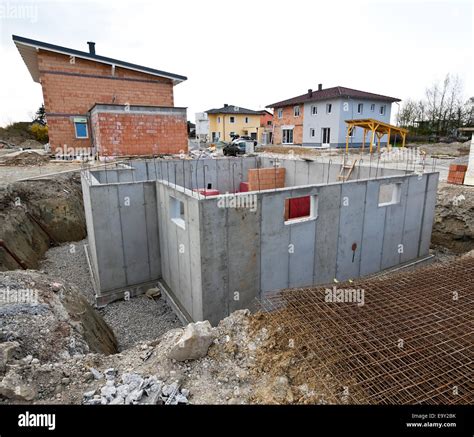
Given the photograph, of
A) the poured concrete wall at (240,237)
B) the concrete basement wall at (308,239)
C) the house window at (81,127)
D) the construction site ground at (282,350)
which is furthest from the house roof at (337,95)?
the construction site ground at (282,350)

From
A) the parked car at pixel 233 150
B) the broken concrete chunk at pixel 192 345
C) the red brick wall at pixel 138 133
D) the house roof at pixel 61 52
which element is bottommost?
the broken concrete chunk at pixel 192 345

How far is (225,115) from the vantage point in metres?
45.1

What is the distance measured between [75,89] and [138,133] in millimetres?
5047

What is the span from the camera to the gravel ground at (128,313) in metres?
6.71

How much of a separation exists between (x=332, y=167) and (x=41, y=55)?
16844mm

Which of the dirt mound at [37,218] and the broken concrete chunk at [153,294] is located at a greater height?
the dirt mound at [37,218]

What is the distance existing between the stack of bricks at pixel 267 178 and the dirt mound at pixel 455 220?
21.0ft

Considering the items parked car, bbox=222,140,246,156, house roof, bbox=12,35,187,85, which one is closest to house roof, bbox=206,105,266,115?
parked car, bbox=222,140,246,156

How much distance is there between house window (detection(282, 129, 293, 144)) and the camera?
35144mm

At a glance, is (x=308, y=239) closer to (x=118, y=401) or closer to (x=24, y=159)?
(x=118, y=401)

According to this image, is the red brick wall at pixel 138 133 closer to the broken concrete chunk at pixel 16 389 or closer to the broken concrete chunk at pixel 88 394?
the broken concrete chunk at pixel 16 389

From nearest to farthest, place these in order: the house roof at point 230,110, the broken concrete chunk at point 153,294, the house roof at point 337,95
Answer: the broken concrete chunk at point 153,294 → the house roof at point 337,95 → the house roof at point 230,110

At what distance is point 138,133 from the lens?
686 inches

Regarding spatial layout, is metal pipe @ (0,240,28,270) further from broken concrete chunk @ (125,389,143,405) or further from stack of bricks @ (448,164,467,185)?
stack of bricks @ (448,164,467,185)
